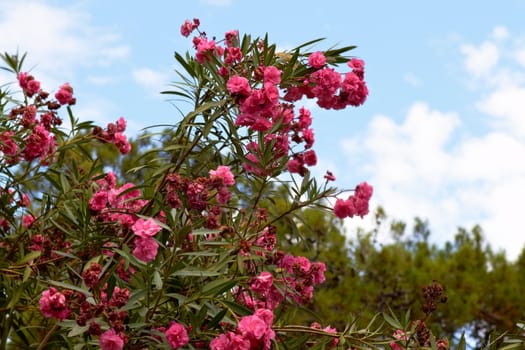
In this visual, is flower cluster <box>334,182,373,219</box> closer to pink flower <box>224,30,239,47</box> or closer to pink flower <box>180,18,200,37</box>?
pink flower <box>224,30,239,47</box>

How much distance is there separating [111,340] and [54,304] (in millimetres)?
229

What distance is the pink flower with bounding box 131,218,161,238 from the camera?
2498mm

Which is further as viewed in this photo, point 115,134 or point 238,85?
point 115,134

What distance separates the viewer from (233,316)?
259 centimetres

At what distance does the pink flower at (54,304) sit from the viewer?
7.97ft

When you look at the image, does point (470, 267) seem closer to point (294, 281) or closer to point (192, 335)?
point (294, 281)

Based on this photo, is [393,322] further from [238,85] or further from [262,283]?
[238,85]

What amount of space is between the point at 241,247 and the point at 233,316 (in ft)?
0.79

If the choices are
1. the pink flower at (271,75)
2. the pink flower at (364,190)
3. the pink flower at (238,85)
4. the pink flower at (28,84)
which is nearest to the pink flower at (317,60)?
the pink flower at (271,75)

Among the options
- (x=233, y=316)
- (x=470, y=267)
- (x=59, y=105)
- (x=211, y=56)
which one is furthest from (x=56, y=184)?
(x=470, y=267)

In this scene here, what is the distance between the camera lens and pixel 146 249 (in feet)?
8.27

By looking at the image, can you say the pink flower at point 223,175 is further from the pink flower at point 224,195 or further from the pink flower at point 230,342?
the pink flower at point 230,342

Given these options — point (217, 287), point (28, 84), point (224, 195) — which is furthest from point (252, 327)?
point (28, 84)

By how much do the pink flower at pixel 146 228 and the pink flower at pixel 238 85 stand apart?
57cm
